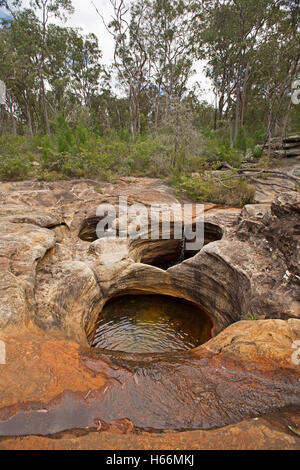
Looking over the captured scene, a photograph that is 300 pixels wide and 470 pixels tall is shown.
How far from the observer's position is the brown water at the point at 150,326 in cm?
439

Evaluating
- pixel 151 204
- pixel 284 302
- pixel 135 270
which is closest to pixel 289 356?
pixel 284 302

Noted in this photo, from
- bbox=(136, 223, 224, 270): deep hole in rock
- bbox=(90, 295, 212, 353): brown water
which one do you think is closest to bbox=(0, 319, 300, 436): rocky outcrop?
bbox=(90, 295, 212, 353): brown water

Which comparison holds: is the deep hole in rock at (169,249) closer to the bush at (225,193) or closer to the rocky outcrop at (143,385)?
the bush at (225,193)

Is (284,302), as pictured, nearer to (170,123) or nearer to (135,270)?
(135,270)

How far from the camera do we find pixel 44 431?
1.70 meters

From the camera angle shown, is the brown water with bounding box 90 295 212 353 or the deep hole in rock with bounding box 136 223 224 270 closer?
the brown water with bounding box 90 295 212 353

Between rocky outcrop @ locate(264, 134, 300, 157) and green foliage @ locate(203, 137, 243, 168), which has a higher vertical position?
rocky outcrop @ locate(264, 134, 300, 157)

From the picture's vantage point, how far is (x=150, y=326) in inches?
193

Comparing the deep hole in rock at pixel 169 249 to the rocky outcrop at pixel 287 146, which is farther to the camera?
the rocky outcrop at pixel 287 146

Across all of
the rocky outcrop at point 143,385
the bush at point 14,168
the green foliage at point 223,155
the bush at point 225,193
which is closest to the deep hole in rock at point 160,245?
the bush at point 225,193

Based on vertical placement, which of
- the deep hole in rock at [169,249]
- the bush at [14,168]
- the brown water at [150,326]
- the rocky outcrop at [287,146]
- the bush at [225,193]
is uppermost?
the rocky outcrop at [287,146]

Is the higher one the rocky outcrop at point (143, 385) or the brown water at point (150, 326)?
the rocky outcrop at point (143, 385)

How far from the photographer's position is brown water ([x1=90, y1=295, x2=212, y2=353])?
173 inches

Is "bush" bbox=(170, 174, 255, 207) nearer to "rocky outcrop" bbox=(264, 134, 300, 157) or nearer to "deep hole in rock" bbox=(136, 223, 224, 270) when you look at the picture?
"deep hole in rock" bbox=(136, 223, 224, 270)
